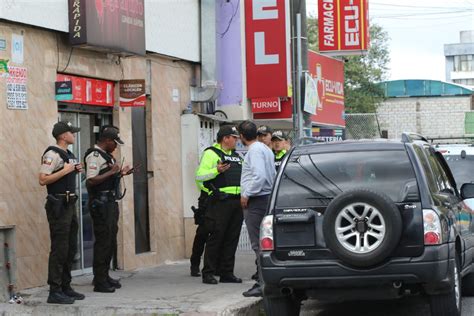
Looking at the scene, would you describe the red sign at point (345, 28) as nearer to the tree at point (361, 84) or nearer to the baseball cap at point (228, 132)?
the baseball cap at point (228, 132)

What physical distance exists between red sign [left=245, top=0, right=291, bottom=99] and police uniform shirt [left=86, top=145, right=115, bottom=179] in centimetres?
614

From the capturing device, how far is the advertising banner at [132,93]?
11695 mm

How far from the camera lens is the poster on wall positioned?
953cm

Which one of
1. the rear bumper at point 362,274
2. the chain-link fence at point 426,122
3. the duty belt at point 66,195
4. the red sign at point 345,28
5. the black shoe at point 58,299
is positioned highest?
the red sign at point 345,28

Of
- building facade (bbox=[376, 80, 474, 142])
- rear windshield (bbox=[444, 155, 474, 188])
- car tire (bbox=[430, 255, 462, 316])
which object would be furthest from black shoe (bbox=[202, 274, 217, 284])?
building facade (bbox=[376, 80, 474, 142])

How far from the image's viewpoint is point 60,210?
28.6ft

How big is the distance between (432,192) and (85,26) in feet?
16.6

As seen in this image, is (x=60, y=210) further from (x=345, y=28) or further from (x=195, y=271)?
(x=345, y=28)

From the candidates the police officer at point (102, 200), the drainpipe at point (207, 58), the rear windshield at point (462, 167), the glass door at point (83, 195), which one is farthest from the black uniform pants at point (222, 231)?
the rear windshield at point (462, 167)

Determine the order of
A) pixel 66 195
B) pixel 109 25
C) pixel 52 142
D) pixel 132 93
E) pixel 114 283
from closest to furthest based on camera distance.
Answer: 1. pixel 66 195
2. pixel 114 283
3. pixel 52 142
4. pixel 109 25
5. pixel 132 93

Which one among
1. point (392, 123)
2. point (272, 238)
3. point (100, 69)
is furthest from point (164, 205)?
point (392, 123)

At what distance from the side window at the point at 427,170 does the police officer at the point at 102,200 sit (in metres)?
3.30

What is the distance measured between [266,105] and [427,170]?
25.8 feet

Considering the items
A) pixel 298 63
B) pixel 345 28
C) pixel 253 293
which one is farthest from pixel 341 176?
pixel 345 28
